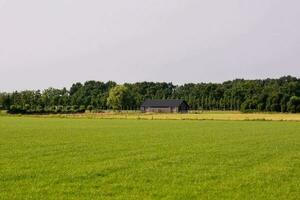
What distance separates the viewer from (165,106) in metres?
181

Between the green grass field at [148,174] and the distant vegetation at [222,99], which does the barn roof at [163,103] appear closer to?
Result: the distant vegetation at [222,99]

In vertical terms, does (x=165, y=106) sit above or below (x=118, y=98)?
below

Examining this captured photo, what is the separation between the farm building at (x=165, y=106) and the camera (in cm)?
17725

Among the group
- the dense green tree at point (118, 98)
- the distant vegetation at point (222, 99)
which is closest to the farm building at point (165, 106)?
the dense green tree at point (118, 98)

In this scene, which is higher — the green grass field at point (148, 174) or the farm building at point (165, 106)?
the farm building at point (165, 106)

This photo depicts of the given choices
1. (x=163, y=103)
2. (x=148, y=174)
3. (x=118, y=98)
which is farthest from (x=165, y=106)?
(x=148, y=174)

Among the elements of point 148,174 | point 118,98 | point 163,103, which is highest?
point 118,98

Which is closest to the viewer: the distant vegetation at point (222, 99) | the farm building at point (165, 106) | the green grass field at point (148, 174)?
the green grass field at point (148, 174)

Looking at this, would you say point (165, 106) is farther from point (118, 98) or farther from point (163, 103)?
point (118, 98)

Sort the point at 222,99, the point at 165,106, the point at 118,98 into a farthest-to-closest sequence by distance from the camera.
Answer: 1. the point at 222,99
2. the point at 118,98
3. the point at 165,106

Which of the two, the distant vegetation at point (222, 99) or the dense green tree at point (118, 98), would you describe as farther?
the dense green tree at point (118, 98)

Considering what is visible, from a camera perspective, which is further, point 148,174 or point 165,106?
point 165,106

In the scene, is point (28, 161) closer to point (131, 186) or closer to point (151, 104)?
point (131, 186)

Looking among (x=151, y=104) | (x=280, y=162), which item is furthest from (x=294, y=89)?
(x=280, y=162)
